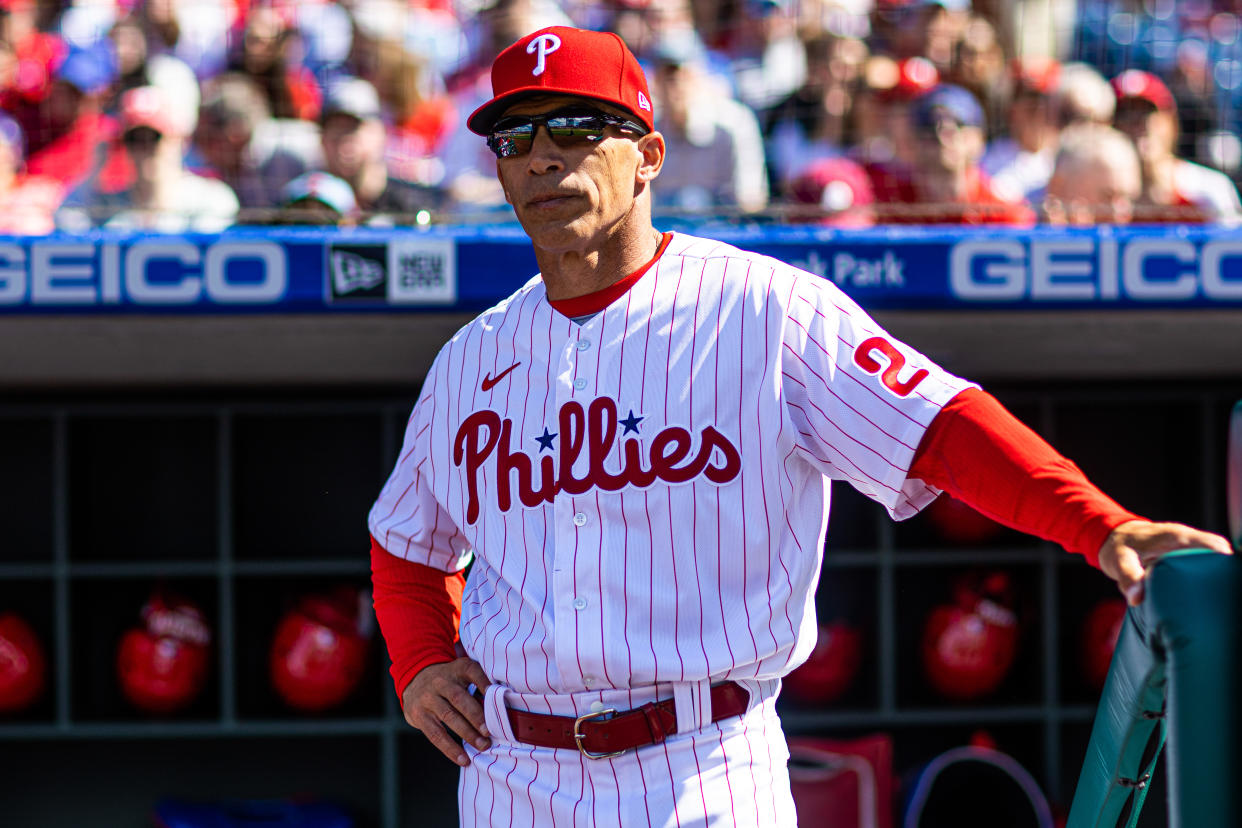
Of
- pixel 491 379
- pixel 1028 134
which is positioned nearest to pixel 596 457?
pixel 491 379

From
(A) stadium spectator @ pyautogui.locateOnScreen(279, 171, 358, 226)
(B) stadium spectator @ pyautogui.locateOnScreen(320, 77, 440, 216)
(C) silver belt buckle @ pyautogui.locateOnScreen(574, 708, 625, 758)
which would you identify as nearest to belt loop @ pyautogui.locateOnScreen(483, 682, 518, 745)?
(C) silver belt buckle @ pyautogui.locateOnScreen(574, 708, 625, 758)

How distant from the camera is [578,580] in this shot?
1.54 metres

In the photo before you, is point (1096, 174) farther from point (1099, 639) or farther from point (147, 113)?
point (147, 113)

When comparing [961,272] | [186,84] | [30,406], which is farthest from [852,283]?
[186,84]

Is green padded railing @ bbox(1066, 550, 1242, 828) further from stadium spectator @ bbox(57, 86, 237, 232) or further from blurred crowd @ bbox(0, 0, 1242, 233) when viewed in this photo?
stadium spectator @ bbox(57, 86, 237, 232)

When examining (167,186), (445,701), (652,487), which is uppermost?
(167,186)

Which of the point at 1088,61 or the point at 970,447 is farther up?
the point at 1088,61

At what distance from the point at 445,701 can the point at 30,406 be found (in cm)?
224

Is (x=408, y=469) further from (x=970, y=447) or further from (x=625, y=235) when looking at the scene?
(x=970, y=447)

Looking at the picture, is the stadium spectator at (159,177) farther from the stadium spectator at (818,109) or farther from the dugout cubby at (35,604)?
the stadium spectator at (818,109)

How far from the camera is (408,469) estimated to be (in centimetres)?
184

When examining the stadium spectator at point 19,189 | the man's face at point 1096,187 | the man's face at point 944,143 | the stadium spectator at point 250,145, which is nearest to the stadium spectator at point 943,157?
the man's face at point 944,143

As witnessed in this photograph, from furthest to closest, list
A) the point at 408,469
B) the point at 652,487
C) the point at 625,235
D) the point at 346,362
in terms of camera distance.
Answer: the point at 346,362 → the point at 408,469 → the point at 625,235 → the point at 652,487

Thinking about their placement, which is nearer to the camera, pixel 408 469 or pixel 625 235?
pixel 625 235
